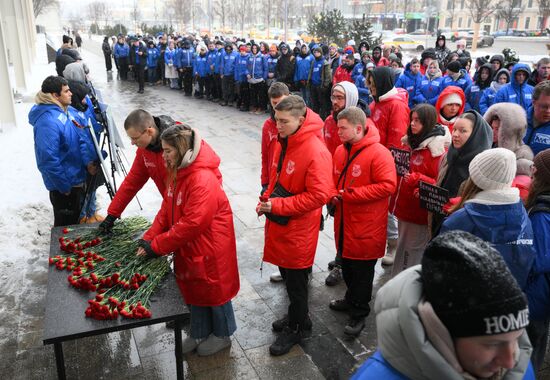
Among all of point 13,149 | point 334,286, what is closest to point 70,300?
point 334,286

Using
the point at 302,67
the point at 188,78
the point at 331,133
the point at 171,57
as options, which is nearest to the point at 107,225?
the point at 331,133

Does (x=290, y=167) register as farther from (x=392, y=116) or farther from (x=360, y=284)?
(x=392, y=116)

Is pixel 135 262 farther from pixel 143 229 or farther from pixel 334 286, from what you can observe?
pixel 334 286

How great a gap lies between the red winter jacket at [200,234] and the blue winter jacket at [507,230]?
171cm

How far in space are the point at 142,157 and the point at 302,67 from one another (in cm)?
1052

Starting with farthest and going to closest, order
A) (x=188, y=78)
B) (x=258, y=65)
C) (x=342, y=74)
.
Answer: (x=188, y=78) → (x=258, y=65) → (x=342, y=74)

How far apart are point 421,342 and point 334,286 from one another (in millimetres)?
3724

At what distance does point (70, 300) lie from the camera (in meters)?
3.05

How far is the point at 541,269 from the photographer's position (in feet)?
9.09

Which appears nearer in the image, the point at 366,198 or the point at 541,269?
the point at 541,269

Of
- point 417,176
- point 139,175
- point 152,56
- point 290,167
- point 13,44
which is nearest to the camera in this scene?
point 290,167

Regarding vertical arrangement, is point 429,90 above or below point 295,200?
above

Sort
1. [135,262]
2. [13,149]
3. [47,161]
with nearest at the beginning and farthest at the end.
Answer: [135,262] < [47,161] < [13,149]

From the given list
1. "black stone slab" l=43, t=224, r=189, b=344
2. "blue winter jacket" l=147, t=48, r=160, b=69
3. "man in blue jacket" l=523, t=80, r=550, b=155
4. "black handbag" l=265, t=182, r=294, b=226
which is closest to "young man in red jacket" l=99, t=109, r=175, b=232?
"black stone slab" l=43, t=224, r=189, b=344
